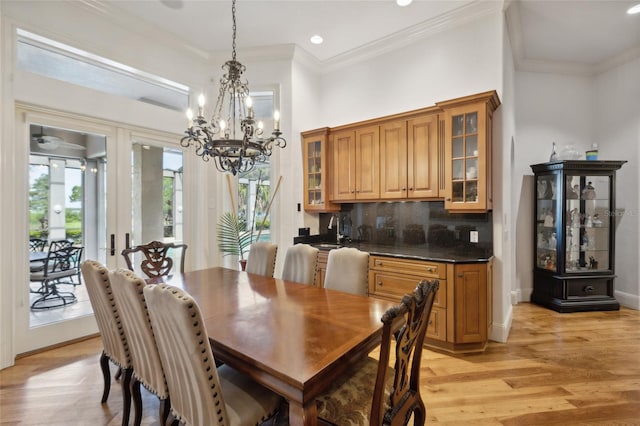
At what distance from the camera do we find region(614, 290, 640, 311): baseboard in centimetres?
409

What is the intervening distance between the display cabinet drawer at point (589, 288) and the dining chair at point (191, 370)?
4515mm

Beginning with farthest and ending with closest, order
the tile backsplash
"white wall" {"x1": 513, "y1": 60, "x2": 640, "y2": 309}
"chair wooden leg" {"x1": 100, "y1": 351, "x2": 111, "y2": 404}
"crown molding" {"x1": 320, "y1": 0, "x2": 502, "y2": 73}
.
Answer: "white wall" {"x1": 513, "y1": 60, "x2": 640, "y2": 309}, the tile backsplash, "crown molding" {"x1": 320, "y1": 0, "x2": 502, "y2": 73}, "chair wooden leg" {"x1": 100, "y1": 351, "x2": 111, "y2": 404}

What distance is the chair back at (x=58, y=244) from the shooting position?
308 centimetres

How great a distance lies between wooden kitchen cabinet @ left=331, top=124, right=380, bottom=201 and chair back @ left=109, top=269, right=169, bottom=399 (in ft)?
9.21

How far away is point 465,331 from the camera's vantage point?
2.81m

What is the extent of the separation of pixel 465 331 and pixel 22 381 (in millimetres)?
3835

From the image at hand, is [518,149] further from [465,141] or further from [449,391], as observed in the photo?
[449,391]

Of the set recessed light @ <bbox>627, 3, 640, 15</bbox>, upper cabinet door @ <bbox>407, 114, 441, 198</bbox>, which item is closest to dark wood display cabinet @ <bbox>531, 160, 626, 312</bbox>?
recessed light @ <bbox>627, 3, 640, 15</bbox>

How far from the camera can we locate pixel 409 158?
11.3 ft

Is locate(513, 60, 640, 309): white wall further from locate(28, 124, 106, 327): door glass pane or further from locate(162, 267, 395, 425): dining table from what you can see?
locate(28, 124, 106, 327): door glass pane

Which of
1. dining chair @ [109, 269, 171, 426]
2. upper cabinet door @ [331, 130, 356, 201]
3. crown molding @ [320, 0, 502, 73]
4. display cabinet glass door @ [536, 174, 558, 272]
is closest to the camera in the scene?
dining chair @ [109, 269, 171, 426]

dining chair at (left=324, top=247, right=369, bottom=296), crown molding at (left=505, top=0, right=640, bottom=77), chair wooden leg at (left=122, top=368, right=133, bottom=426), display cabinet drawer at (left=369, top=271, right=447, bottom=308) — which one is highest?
crown molding at (left=505, top=0, right=640, bottom=77)

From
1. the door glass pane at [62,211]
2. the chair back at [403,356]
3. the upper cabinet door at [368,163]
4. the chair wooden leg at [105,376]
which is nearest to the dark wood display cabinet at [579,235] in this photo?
the upper cabinet door at [368,163]

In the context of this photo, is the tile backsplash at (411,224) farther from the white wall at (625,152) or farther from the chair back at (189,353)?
the chair back at (189,353)
